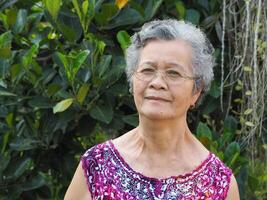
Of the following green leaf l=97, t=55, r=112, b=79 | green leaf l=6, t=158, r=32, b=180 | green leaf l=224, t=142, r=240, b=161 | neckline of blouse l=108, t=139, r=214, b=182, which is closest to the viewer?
neckline of blouse l=108, t=139, r=214, b=182

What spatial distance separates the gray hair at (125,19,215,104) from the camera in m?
2.96

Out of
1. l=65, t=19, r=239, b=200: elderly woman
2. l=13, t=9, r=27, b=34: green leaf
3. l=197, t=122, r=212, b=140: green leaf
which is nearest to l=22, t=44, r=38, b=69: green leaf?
l=13, t=9, r=27, b=34: green leaf

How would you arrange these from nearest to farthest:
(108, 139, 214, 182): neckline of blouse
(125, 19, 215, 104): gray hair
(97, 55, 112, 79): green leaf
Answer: (125, 19, 215, 104): gray hair
(108, 139, 214, 182): neckline of blouse
(97, 55, 112, 79): green leaf

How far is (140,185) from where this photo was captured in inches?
121

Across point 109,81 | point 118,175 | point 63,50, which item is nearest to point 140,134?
point 118,175

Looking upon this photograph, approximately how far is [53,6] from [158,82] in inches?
45.9

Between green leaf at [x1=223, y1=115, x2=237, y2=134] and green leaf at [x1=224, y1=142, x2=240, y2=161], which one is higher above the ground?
green leaf at [x1=223, y1=115, x2=237, y2=134]

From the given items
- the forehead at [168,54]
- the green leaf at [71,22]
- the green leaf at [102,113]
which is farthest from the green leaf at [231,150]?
the forehead at [168,54]

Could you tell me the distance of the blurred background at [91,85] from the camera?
12.5ft

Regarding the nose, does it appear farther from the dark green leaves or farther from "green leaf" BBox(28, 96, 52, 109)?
"green leaf" BBox(28, 96, 52, 109)

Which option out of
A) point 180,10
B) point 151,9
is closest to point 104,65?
point 151,9

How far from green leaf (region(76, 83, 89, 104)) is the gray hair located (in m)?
0.64

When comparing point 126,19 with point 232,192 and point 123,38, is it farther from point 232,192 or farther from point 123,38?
point 232,192

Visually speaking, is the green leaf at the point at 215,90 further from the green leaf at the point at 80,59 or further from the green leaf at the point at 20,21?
the green leaf at the point at 20,21
